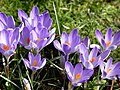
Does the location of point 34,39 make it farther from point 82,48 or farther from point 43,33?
point 82,48

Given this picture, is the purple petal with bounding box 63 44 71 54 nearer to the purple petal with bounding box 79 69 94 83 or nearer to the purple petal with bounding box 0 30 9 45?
the purple petal with bounding box 79 69 94 83

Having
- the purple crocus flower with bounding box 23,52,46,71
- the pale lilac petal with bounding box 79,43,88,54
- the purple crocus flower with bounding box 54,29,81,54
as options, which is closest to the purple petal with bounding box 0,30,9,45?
the purple crocus flower with bounding box 23,52,46,71

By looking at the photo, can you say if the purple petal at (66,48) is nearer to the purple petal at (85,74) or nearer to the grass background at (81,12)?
the purple petal at (85,74)

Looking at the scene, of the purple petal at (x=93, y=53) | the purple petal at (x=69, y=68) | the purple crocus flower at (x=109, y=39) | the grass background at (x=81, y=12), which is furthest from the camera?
the grass background at (x=81, y=12)

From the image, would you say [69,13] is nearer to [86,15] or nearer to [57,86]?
[86,15]

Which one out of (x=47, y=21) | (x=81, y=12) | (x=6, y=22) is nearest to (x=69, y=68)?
(x=47, y=21)

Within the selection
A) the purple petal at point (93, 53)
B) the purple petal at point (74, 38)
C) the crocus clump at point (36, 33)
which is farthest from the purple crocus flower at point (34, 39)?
the purple petal at point (93, 53)

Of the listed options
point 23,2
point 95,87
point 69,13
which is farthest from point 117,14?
point 95,87
